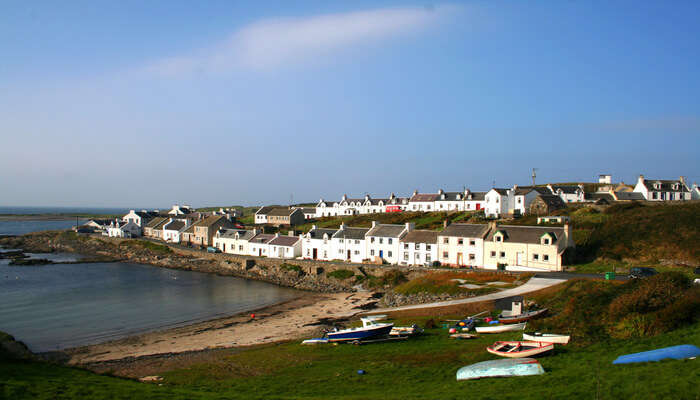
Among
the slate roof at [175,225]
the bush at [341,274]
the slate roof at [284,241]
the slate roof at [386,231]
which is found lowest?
the bush at [341,274]

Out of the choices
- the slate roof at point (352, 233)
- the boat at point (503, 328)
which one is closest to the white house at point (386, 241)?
the slate roof at point (352, 233)

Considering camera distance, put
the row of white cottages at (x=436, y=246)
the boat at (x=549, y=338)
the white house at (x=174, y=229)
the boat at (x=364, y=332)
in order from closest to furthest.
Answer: the boat at (x=549, y=338)
the boat at (x=364, y=332)
the row of white cottages at (x=436, y=246)
the white house at (x=174, y=229)

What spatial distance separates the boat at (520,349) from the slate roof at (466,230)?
33.6 meters

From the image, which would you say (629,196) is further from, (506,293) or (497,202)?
(506,293)

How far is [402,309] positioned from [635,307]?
19115 mm

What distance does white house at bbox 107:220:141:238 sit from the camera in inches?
4567

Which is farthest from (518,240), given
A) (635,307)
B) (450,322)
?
(635,307)

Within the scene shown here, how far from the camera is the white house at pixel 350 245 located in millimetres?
65188

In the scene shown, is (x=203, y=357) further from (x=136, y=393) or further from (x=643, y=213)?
(x=643, y=213)

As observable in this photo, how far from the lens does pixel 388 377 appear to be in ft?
67.8

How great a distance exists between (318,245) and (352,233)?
6.25 m

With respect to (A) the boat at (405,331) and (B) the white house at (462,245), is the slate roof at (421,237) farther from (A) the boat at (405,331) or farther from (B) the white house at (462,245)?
(A) the boat at (405,331)

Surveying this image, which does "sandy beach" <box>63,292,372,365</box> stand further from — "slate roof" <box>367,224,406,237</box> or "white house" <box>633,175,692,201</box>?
"white house" <box>633,175,692,201</box>

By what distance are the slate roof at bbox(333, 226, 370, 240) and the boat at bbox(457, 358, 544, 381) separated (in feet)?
155
